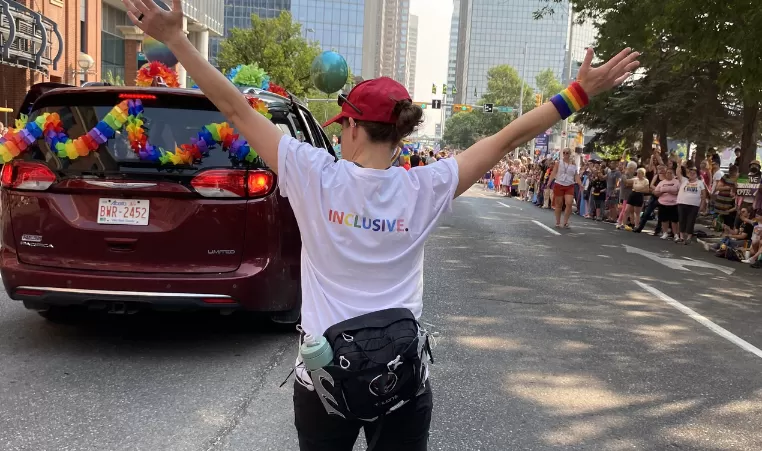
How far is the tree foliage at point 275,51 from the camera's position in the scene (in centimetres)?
4284

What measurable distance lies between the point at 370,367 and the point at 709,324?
6.17m

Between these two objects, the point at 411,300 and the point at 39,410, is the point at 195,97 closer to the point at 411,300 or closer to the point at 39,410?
the point at 39,410

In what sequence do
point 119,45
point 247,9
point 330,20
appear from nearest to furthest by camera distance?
point 119,45, point 247,9, point 330,20

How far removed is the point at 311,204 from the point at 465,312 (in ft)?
16.7

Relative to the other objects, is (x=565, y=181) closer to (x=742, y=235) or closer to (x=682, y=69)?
(x=742, y=235)

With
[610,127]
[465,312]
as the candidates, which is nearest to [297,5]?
[610,127]

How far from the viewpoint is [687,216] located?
15672mm

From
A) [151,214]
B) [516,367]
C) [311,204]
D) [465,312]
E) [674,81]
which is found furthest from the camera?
[674,81]

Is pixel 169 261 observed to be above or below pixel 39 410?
above

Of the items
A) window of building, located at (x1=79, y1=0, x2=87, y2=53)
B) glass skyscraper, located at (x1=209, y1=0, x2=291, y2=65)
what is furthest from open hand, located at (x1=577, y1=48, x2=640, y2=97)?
glass skyscraper, located at (x1=209, y1=0, x2=291, y2=65)

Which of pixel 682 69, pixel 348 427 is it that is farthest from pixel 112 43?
pixel 348 427

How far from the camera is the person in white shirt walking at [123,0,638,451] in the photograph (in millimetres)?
2010

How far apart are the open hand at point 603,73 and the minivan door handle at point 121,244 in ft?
11.1

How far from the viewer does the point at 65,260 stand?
15.9 feet
